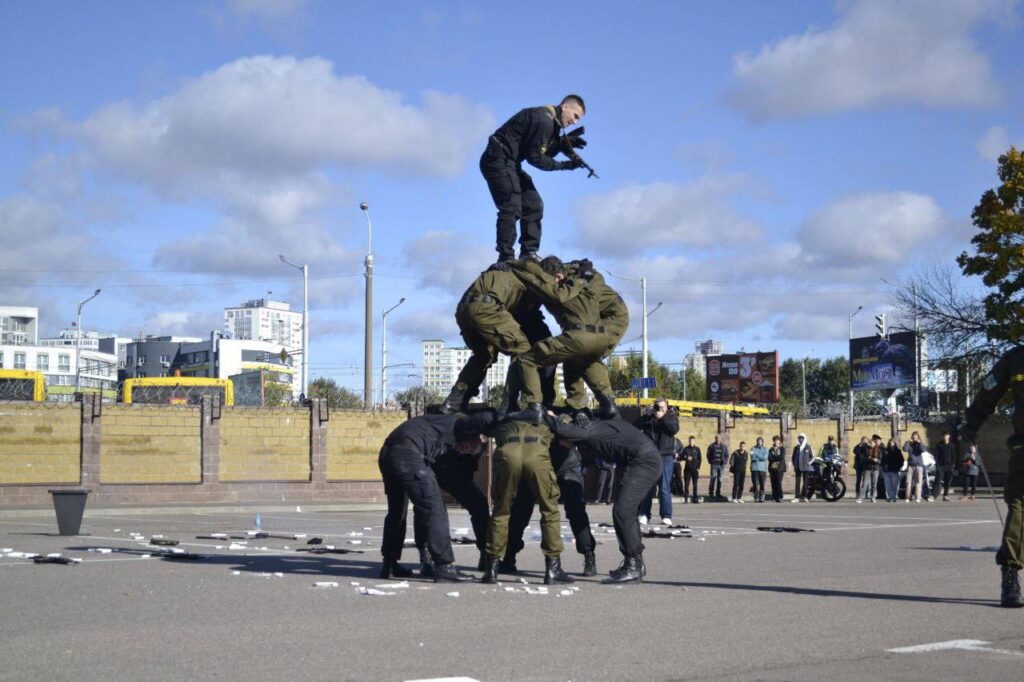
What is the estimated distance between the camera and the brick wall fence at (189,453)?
3167 cm

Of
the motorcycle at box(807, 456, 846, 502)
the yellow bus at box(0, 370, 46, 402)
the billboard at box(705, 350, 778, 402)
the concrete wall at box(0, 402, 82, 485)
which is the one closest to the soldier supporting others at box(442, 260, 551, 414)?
the concrete wall at box(0, 402, 82, 485)

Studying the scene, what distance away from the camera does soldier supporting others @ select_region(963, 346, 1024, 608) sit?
9234 mm

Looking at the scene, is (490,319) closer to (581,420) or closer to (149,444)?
(581,420)

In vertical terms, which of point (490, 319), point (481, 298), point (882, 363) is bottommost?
point (490, 319)

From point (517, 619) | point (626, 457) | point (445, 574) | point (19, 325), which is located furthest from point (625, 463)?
point (19, 325)

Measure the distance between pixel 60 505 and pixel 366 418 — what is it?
63.2ft

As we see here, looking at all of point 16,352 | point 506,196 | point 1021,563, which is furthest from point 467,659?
point 16,352

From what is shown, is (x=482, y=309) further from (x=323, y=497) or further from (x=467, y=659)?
(x=323, y=497)

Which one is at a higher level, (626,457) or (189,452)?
(626,457)

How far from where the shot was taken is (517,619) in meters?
8.70

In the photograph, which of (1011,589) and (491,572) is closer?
(1011,589)

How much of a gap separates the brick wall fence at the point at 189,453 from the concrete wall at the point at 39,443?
0.08 ft

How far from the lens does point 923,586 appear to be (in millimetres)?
10891

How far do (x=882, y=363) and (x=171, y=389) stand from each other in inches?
1552
